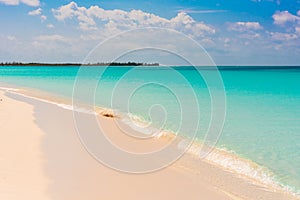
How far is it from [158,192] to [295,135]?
691 centimetres

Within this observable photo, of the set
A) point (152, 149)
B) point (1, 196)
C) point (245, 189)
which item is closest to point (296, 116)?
point (152, 149)

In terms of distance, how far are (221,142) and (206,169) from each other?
95.1 inches

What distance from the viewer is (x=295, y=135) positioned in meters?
11.4

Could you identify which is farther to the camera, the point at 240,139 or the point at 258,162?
the point at 240,139

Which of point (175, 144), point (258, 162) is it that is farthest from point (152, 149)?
point (258, 162)

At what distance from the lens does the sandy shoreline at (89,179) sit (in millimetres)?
5800

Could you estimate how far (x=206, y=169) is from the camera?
772 centimetres

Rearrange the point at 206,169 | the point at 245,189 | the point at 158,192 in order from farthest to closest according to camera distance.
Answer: the point at 206,169 → the point at 245,189 → the point at 158,192

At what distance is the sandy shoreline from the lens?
19.0ft

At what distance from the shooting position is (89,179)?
6391 mm

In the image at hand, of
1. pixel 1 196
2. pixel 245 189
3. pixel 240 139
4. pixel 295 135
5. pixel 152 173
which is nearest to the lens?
pixel 1 196

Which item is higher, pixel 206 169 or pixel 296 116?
pixel 296 116

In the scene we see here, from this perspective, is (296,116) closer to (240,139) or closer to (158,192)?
(240,139)

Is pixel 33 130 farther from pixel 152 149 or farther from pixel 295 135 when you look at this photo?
pixel 295 135
